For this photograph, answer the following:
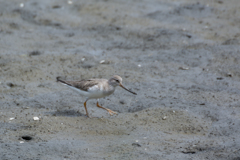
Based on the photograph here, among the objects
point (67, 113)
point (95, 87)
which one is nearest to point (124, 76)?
point (95, 87)

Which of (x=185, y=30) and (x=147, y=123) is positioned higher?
(x=185, y=30)

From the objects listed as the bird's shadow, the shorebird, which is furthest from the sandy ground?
the shorebird

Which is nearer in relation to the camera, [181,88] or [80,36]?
[181,88]

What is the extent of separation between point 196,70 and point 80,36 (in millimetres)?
3690

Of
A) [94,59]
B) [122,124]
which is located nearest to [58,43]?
[94,59]

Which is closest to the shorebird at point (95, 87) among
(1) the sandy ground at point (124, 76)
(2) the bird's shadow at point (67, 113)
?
(2) the bird's shadow at point (67, 113)

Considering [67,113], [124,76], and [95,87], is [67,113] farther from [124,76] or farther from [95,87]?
[124,76]

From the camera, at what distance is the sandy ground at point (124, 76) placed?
5555 mm

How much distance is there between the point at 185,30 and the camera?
10.1 metres

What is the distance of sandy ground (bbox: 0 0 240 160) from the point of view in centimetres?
555

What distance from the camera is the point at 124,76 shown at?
812 centimetres

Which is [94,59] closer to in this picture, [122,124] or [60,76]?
[60,76]

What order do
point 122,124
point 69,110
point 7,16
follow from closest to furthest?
point 122,124 → point 69,110 → point 7,16

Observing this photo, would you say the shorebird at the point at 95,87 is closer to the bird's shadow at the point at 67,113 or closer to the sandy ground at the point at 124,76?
the bird's shadow at the point at 67,113
